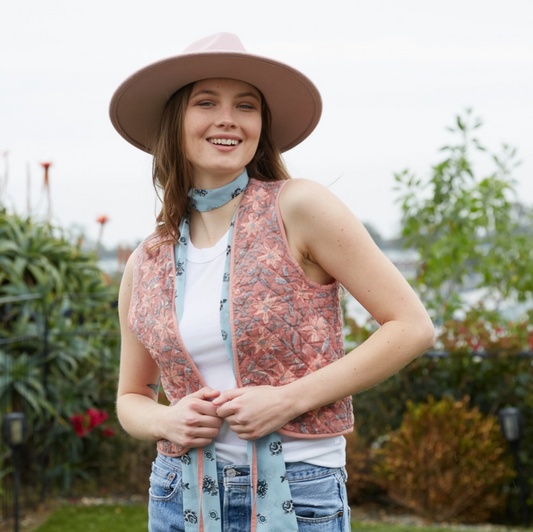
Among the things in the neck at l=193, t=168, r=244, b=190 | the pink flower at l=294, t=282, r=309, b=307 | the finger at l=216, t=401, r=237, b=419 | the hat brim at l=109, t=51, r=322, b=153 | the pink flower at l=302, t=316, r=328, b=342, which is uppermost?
the hat brim at l=109, t=51, r=322, b=153

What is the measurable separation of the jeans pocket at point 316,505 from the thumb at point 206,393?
0.77 ft

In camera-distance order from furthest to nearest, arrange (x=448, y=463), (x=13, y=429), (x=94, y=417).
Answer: (x=94, y=417), (x=448, y=463), (x=13, y=429)

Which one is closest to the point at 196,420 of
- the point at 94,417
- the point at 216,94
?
the point at 216,94

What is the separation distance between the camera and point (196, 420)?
4.53 feet

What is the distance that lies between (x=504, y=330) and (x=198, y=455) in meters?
4.04

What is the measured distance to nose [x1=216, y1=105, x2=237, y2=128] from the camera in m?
1.52

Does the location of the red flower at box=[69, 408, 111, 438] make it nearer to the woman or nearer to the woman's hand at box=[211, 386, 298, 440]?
the woman

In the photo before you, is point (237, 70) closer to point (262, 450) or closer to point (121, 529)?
point (262, 450)

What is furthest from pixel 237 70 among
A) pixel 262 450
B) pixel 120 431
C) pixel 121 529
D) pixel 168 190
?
pixel 120 431

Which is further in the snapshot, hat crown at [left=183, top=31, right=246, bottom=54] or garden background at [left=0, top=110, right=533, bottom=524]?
garden background at [left=0, top=110, right=533, bottom=524]

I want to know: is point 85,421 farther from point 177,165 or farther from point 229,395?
point 229,395

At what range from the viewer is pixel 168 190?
166 centimetres

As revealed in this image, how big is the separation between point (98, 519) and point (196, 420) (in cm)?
373

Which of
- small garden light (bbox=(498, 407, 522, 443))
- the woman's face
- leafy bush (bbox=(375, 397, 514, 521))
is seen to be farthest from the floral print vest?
leafy bush (bbox=(375, 397, 514, 521))
